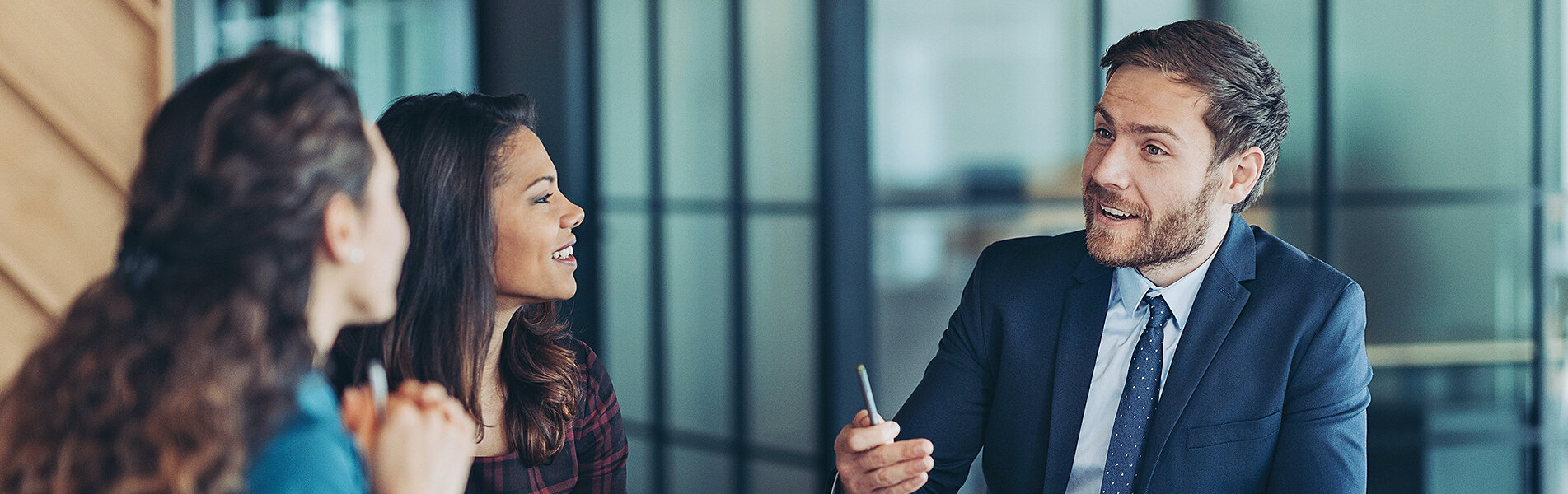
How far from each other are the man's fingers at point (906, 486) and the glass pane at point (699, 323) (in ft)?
7.04

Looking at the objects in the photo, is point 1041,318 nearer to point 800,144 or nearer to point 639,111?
point 800,144

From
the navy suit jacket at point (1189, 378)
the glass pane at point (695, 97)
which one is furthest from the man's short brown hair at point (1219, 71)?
the glass pane at point (695, 97)

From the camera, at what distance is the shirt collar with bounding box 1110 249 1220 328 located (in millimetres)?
1631

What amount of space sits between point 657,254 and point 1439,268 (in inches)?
88.5

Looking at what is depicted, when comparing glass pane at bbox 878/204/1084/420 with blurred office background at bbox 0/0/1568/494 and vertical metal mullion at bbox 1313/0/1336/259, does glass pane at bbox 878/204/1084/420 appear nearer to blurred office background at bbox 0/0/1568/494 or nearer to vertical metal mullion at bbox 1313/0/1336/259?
blurred office background at bbox 0/0/1568/494

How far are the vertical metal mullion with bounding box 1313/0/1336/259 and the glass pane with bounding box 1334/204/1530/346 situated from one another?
0.03 m

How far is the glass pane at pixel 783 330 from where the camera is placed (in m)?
3.31

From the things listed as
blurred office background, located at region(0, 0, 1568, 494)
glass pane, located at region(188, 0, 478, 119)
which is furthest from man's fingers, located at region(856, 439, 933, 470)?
glass pane, located at region(188, 0, 478, 119)

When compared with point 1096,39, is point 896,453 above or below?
below

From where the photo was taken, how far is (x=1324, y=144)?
2.93 m

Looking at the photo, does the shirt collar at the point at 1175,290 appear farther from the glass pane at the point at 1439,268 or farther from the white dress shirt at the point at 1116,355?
the glass pane at the point at 1439,268

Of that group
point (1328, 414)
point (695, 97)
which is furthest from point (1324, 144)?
point (695, 97)

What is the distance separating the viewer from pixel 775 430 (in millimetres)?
3477

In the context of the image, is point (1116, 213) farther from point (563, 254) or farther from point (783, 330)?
point (783, 330)
